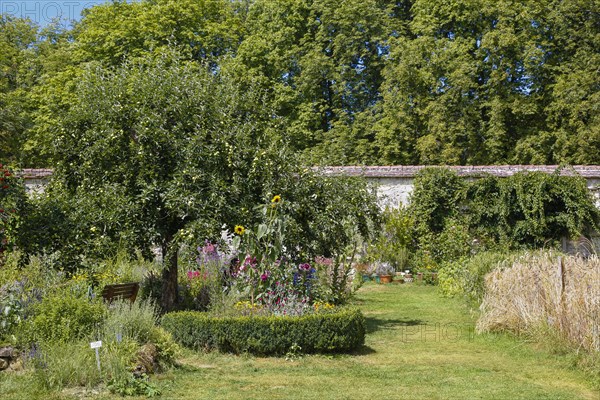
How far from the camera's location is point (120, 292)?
9.33m

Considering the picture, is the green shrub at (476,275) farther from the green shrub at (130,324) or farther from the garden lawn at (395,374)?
the green shrub at (130,324)

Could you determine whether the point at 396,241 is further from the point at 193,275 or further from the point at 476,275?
the point at 193,275

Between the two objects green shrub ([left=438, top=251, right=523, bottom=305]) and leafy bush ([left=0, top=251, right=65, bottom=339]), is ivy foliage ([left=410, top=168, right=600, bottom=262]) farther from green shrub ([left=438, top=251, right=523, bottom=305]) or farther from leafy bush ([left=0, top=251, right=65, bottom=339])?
leafy bush ([left=0, top=251, right=65, bottom=339])

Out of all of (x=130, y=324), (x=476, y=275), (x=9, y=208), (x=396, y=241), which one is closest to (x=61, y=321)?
(x=130, y=324)

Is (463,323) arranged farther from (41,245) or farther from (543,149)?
(543,149)

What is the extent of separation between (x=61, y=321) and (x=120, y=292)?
2169 millimetres

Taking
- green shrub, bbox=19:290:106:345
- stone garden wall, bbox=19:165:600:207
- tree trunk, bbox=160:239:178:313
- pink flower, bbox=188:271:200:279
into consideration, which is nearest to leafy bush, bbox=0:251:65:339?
green shrub, bbox=19:290:106:345

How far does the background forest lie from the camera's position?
2200cm

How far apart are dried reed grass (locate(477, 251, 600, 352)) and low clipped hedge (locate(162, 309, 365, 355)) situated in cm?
236

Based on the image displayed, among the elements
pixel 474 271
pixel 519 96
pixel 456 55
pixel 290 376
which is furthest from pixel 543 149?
pixel 290 376

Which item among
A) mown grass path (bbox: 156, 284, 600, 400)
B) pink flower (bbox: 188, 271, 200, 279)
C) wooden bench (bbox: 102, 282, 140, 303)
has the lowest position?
mown grass path (bbox: 156, 284, 600, 400)

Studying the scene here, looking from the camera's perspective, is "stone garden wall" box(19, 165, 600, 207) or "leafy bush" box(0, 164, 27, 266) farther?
"stone garden wall" box(19, 165, 600, 207)

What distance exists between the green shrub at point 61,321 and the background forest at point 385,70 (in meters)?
13.2

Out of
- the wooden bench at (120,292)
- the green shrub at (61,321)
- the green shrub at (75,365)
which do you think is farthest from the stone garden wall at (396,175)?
the green shrub at (75,365)
